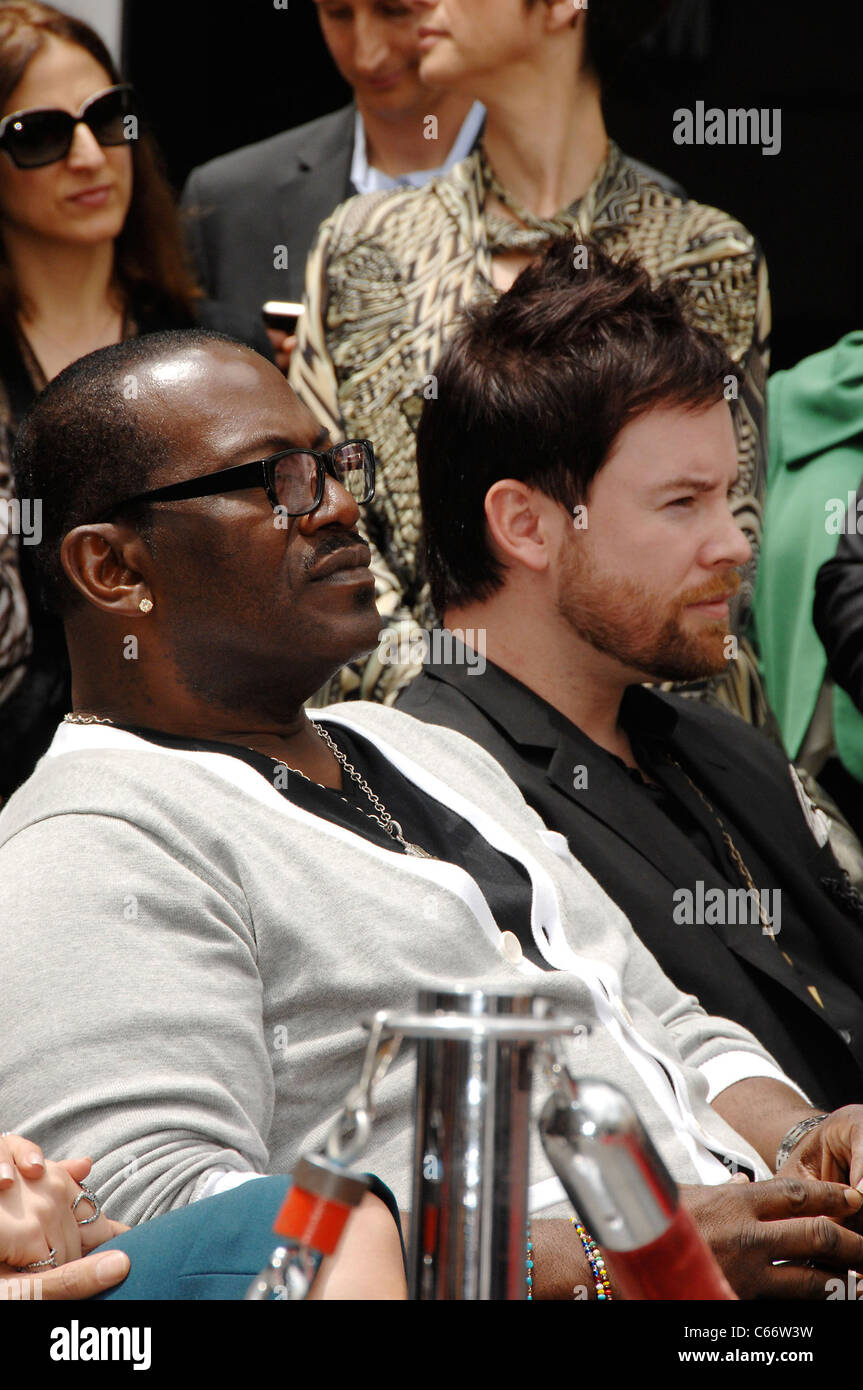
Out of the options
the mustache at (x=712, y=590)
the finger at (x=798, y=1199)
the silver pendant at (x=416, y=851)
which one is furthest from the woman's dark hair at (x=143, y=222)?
the finger at (x=798, y=1199)

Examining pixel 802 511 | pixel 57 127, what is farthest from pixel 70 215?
pixel 802 511

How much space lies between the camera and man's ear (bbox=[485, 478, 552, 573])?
7.14 feet

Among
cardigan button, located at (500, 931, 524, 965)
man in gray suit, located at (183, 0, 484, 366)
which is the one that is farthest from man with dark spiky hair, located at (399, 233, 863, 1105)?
man in gray suit, located at (183, 0, 484, 366)

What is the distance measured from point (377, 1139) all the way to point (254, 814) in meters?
0.29

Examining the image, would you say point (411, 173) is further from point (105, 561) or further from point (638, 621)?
point (105, 561)

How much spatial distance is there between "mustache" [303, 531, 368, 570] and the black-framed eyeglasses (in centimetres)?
4

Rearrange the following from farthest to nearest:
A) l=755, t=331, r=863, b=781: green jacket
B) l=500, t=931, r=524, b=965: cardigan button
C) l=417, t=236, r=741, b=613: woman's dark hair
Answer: l=755, t=331, r=863, b=781: green jacket → l=417, t=236, r=741, b=613: woman's dark hair → l=500, t=931, r=524, b=965: cardigan button

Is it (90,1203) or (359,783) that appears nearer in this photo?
A: (90,1203)

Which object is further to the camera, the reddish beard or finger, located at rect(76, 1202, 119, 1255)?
the reddish beard

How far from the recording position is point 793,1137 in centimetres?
165

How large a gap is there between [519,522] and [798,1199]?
3.48 feet

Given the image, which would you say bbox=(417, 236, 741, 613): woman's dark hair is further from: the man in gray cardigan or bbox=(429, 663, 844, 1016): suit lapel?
the man in gray cardigan

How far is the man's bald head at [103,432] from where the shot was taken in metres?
1.56

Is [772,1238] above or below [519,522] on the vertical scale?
below
